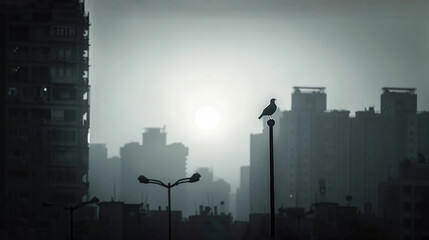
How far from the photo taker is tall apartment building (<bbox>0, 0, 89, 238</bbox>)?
16112cm

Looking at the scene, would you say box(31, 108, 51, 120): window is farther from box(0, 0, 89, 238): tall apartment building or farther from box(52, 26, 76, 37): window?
box(52, 26, 76, 37): window

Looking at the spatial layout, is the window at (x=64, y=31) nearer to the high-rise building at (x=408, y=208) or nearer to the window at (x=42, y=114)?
the window at (x=42, y=114)

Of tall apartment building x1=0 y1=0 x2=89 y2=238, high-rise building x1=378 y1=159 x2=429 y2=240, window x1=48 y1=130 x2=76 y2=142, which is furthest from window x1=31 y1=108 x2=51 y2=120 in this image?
high-rise building x1=378 y1=159 x2=429 y2=240

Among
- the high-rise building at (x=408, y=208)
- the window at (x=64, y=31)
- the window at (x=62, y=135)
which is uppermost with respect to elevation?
the window at (x=64, y=31)

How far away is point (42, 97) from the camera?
6373 inches

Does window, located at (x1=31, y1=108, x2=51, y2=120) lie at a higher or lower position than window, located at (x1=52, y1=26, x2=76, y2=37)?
lower

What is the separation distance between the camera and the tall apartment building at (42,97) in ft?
529

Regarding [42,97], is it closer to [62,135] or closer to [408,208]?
[62,135]

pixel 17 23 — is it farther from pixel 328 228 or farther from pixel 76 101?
pixel 328 228

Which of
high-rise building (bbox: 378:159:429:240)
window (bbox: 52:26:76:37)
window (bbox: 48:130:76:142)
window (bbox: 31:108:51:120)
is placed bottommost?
high-rise building (bbox: 378:159:429:240)

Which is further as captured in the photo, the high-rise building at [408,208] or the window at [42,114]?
the high-rise building at [408,208]

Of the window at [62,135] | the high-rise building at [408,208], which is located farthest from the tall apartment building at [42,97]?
the high-rise building at [408,208]

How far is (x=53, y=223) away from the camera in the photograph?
152m

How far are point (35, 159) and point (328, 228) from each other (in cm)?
4255
